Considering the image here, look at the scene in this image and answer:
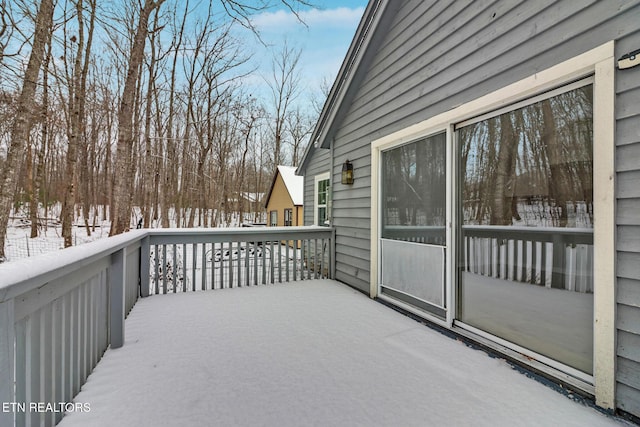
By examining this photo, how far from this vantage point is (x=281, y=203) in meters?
13.8

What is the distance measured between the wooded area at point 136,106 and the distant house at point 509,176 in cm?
235

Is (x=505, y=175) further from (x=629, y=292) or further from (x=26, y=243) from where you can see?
(x=26, y=243)

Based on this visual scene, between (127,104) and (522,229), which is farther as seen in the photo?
(127,104)

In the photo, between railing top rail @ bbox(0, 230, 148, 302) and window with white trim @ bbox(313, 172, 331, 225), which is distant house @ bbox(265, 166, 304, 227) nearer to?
window with white trim @ bbox(313, 172, 331, 225)

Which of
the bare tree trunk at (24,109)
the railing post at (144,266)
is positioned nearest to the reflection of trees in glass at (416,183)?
the railing post at (144,266)

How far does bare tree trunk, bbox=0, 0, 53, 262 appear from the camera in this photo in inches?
164

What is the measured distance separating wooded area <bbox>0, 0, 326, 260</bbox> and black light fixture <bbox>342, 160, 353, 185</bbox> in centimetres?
232

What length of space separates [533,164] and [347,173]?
255cm

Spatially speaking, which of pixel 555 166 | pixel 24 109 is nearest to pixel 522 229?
pixel 555 166

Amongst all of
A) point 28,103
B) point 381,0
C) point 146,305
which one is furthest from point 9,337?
point 28,103

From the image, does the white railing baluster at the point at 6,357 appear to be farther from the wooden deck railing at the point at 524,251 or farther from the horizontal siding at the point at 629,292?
the wooden deck railing at the point at 524,251

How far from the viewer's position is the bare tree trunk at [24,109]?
417 cm
